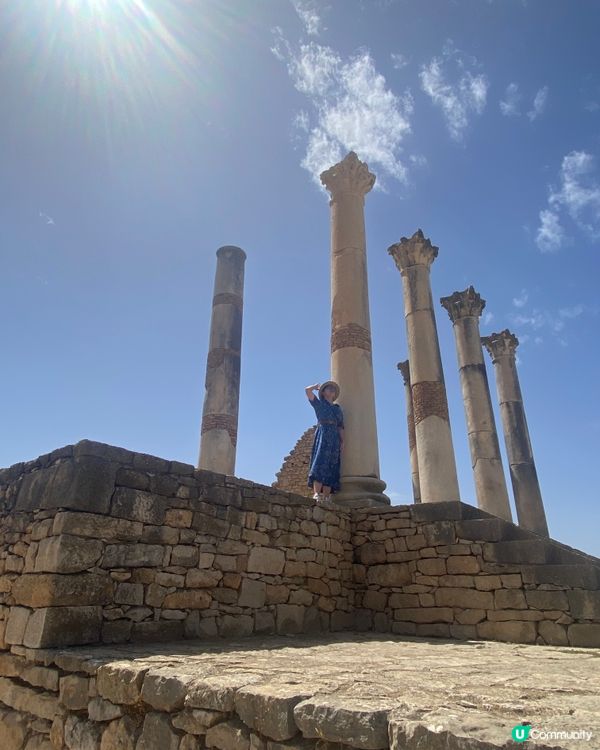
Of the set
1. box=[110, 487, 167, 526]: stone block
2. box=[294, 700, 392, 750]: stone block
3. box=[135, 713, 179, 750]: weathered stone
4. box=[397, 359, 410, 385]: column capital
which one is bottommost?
box=[135, 713, 179, 750]: weathered stone

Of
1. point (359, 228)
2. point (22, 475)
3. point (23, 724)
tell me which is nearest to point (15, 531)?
point (22, 475)

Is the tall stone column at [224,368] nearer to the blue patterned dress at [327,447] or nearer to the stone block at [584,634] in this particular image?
A: the blue patterned dress at [327,447]

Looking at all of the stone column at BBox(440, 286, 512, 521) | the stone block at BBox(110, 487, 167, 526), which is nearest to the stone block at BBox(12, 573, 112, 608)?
the stone block at BBox(110, 487, 167, 526)

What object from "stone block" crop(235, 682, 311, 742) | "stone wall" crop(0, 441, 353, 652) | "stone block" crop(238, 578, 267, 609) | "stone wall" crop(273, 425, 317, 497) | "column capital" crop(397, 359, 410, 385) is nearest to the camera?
"stone block" crop(235, 682, 311, 742)

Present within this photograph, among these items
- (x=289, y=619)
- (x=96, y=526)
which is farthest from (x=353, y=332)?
(x=96, y=526)

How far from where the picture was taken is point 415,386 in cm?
1380

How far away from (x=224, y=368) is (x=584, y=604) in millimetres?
9496

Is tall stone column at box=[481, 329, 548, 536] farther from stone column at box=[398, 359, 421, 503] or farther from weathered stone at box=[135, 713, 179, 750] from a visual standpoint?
weathered stone at box=[135, 713, 179, 750]

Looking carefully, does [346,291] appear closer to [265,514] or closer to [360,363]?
[360,363]

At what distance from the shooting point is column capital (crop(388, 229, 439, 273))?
49.3 feet

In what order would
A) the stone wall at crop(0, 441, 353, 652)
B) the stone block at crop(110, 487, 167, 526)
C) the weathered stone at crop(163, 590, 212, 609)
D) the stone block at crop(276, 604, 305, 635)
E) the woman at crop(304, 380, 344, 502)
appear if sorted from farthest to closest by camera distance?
the woman at crop(304, 380, 344, 502), the stone block at crop(276, 604, 305, 635), the weathered stone at crop(163, 590, 212, 609), the stone block at crop(110, 487, 167, 526), the stone wall at crop(0, 441, 353, 652)

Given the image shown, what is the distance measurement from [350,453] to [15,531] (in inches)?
225

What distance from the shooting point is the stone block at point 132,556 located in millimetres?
5059

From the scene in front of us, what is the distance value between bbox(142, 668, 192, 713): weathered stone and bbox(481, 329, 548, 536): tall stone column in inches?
631
